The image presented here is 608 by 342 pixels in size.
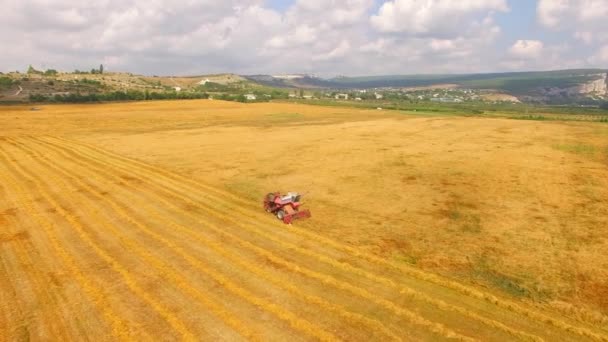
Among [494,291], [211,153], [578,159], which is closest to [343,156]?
[211,153]

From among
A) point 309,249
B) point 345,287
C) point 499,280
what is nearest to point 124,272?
point 309,249

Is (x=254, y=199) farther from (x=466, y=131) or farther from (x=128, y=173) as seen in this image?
(x=466, y=131)

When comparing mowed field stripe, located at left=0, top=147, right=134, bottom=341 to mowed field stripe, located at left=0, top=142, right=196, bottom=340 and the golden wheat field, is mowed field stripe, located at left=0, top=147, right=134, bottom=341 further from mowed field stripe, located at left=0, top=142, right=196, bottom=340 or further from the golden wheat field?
mowed field stripe, located at left=0, top=142, right=196, bottom=340

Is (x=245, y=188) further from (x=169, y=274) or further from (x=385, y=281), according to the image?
(x=385, y=281)

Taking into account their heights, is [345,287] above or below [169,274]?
below

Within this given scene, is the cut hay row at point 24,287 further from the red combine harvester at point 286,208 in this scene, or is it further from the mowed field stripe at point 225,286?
the red combine harvester at point 286,208

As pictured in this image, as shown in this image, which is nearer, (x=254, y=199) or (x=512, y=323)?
(x=512, y=323)

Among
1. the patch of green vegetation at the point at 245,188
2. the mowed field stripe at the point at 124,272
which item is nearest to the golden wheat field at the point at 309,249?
the mowed field stripe at the point at 124,272

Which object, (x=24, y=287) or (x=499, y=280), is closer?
(x=24, y=287)
